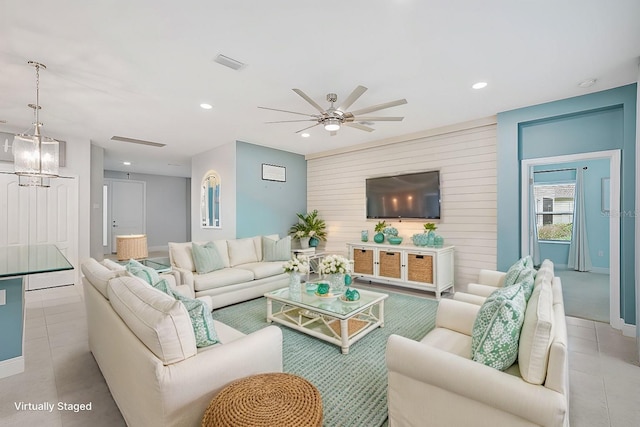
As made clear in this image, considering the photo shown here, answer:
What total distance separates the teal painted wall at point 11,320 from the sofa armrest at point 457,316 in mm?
3403

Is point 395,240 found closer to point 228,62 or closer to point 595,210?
point 228,62

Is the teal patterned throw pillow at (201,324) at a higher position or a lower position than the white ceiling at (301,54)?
lower

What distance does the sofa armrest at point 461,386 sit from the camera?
1.18 meters

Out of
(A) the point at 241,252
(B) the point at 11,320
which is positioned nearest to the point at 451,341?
(B) the point at 11,320

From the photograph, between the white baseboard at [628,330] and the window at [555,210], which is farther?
the window at [555,210]

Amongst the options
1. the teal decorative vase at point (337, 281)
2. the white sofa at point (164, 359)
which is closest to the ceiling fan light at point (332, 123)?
the teal decorative vase at point (337, 281)

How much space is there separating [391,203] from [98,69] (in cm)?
442

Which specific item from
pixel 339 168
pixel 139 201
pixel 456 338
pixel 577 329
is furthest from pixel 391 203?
pixel 139 201

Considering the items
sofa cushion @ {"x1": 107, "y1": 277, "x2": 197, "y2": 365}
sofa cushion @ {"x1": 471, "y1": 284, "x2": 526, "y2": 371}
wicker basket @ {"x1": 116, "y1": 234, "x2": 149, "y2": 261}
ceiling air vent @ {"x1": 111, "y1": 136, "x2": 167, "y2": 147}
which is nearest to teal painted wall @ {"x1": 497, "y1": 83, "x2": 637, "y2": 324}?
sofa cushion @ {"x1": 471, "y1": 284, "x2": 526, "y2": 371}

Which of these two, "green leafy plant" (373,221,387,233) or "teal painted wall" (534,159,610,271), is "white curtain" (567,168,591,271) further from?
"green leafy plant" (373,221,387,233)

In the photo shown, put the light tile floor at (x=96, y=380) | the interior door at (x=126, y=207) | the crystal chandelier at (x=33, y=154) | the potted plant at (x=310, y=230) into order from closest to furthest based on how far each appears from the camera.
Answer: the light tile floor at (x=96, y=380) → the crystal chandelier at (x=33, y=154) → the potted plant at (x=310, y=230) → the interior door at (x=126, y=207)

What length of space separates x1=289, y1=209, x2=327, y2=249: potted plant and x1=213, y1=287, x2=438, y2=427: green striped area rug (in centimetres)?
244

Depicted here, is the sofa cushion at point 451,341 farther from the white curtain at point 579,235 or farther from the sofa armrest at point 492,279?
the white curtain at point 579,235

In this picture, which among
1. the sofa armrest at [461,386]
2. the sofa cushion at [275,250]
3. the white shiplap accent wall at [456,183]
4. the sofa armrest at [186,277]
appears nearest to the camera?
the sofa armrest at [461,386]
